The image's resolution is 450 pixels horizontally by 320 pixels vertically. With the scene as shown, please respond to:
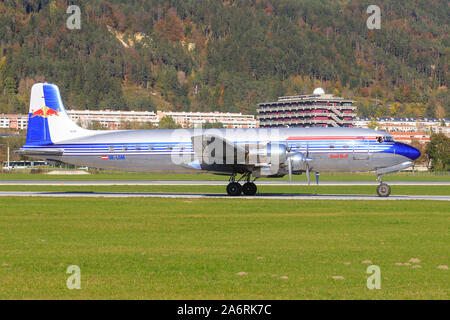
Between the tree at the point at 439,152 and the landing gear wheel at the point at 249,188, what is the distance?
104321mm

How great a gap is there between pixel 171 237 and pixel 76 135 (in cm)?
2605

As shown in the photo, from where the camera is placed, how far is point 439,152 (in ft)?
500

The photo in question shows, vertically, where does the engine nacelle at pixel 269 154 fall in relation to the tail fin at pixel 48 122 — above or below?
below

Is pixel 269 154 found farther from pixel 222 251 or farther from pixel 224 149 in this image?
pixel 222 251

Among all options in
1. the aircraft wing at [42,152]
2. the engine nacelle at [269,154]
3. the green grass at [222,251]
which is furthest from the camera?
the aircraft wing at [42,152]

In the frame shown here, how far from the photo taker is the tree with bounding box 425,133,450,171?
Answer: 14490 centimetres

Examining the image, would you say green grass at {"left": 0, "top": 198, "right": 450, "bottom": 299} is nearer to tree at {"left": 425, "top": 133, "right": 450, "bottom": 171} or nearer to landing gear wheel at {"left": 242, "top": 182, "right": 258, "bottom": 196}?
landing gear wheel at {"left": 242, "top": 182, "right": 258, "bottom": 196}

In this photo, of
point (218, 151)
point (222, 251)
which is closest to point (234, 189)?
point (218, 151)

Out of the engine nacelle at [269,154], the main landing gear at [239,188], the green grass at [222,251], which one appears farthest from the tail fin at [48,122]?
the engine nacelle at [269,154]

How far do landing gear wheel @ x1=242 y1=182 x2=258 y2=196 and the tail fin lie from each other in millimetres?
12078

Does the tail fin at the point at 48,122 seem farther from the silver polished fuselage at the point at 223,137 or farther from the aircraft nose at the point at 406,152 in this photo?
the aircraft nose at the point at 406,152

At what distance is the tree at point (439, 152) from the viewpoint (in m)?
145

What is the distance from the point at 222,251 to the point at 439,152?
459 ft
